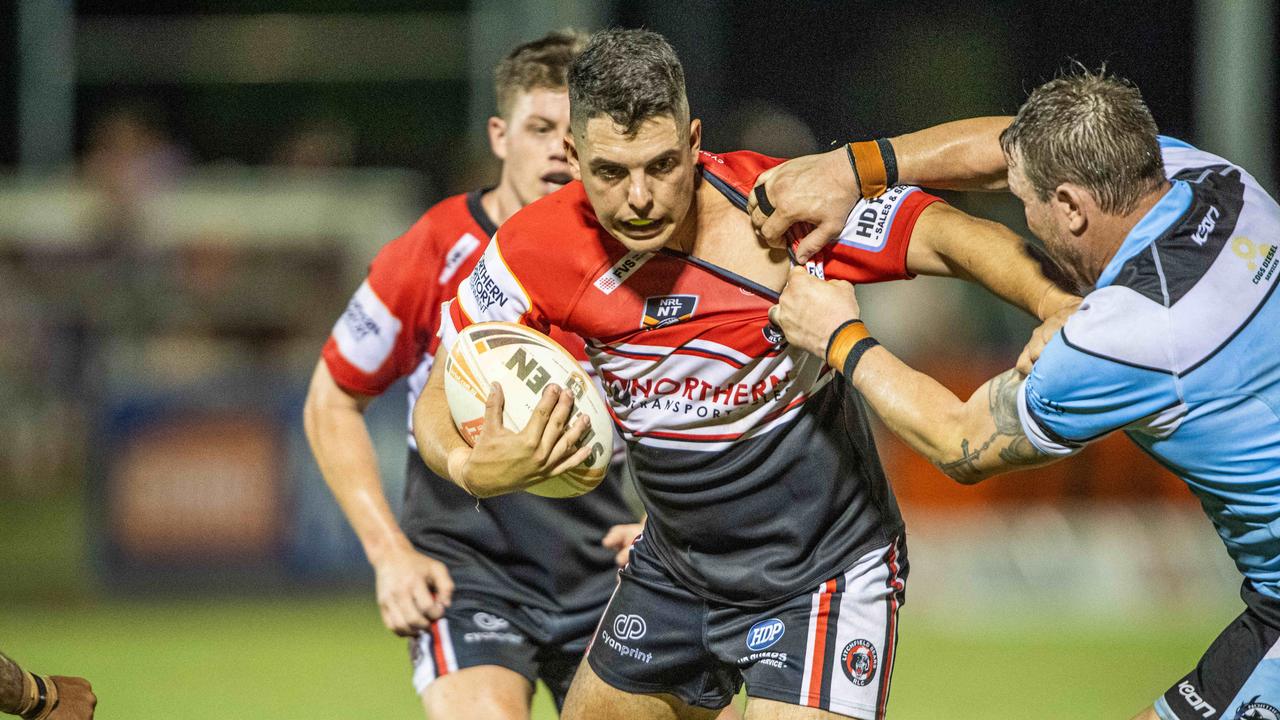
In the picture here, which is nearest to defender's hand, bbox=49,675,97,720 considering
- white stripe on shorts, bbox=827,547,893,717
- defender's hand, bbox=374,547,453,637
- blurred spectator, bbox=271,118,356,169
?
defender's hand, bbox=374,547,453,637

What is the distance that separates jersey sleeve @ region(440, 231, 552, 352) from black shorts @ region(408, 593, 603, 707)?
1094 millimetres

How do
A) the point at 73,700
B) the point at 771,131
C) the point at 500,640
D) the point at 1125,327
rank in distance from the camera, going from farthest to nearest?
the point at 771,131 < the point at 500,640 < the point at 73,700 < the point at 1125,327

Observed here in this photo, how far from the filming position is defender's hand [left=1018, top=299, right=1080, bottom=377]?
12.0 feet

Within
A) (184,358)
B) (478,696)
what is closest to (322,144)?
(184,358)

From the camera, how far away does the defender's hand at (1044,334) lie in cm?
365

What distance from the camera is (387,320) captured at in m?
4.95

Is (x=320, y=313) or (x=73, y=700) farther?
(x=320, y=313)

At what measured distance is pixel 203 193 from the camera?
1369 cm

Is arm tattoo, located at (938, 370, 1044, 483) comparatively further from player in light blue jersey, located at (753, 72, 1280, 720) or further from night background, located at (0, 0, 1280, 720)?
night background, located at (0, 0, 1280, 720)

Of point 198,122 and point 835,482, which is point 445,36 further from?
point 835,482

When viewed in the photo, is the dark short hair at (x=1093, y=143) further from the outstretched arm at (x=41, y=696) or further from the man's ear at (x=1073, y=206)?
the outstretched arm at (x=41, y=696)

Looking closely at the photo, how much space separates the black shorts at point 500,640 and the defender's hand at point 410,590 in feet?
0.23

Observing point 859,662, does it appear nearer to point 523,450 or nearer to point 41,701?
point 523,450

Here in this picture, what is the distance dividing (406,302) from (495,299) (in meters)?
1.03
